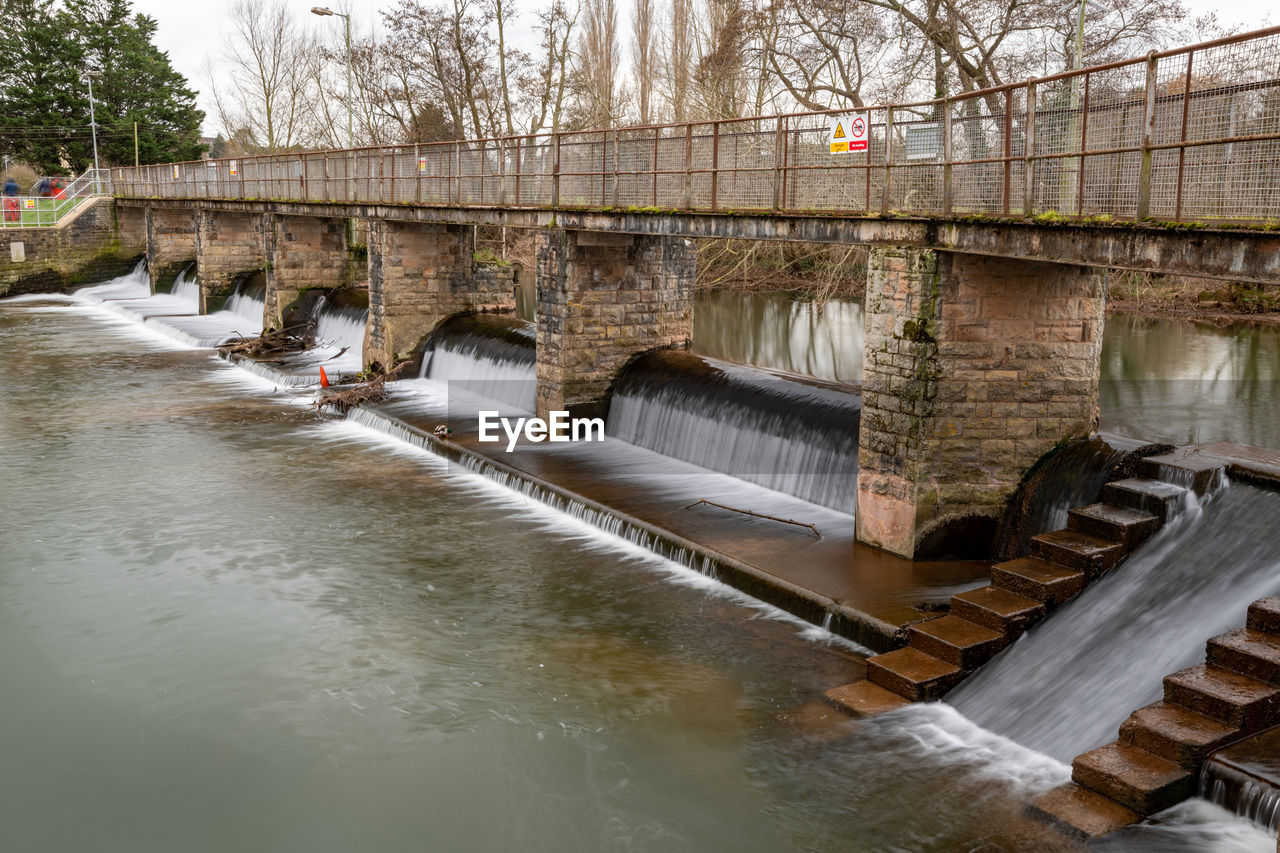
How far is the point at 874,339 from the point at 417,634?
17.3ft

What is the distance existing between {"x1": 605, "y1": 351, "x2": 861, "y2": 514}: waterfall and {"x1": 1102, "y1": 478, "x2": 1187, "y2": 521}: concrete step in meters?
3.14

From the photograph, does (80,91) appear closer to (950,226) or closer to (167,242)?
(167,242)

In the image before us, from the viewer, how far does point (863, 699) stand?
899 centimetres

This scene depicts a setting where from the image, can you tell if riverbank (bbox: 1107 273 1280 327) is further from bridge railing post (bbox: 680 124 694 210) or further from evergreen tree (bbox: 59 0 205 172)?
evergreen tree (bbox: 59 0 205 172)

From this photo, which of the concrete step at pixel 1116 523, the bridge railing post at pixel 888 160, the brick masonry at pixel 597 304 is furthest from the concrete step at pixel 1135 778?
the brick masonry at pixel 597 304

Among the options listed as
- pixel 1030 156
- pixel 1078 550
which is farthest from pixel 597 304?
pixel 1078 550

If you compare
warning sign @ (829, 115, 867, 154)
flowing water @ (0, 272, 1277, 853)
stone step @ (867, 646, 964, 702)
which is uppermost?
warning sign @ (829, 115, 867, 154)

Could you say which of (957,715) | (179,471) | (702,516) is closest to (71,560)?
(179,471)

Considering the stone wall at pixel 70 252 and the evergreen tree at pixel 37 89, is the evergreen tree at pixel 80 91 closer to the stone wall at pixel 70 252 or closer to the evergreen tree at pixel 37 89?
the evergreen tree at pixel 37 89

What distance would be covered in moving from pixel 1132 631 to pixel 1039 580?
90 cm

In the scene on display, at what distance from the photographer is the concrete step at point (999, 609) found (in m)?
9.29

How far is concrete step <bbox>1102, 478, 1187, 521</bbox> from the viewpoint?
9.84 m

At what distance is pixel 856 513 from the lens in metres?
12.1

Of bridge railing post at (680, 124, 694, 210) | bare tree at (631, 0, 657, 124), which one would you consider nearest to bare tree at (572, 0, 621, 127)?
bare tree at (631, 0, 657, 124)
